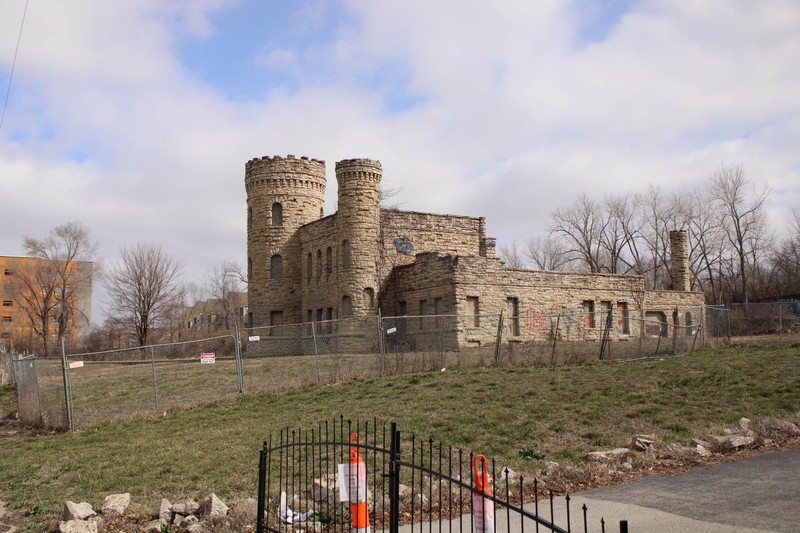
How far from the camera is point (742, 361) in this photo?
19.9 m

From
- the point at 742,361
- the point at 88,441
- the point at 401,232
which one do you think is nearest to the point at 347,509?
the point at 88,441

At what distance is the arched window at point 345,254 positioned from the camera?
37.6 metres

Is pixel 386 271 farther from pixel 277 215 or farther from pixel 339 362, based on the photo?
pixel 339 362

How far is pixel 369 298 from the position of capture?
37.6m

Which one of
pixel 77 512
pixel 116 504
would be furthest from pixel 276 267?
pixel 77 512

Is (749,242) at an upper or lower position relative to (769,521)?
upper

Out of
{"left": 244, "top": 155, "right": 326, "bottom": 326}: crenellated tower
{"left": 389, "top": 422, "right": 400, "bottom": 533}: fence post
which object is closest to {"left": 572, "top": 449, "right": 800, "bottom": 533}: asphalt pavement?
{"left": 389, "top": 422, "right": 400, "bottom": 533}: fence post

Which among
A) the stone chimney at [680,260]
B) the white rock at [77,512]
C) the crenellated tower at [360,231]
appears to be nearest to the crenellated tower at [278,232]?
the crenellated tower at [360,231]

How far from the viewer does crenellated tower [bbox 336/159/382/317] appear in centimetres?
3712

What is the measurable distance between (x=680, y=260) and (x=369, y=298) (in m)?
20.8

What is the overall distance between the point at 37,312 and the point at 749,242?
66.9m

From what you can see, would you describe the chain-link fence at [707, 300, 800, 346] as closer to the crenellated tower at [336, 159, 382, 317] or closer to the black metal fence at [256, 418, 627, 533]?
the crenellated tower at [336, 159, 382, 317]

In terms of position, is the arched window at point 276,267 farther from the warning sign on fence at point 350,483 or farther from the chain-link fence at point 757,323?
the warning sign on fence at point 350,483

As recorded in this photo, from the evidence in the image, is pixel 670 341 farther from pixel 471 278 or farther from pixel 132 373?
pixel 132 373
